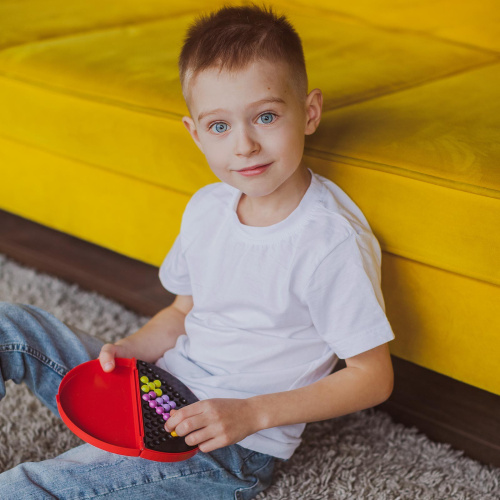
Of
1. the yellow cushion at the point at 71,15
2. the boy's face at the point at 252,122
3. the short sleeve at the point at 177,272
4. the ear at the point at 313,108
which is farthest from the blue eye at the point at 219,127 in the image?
the yellow cushion at the point at 71,15

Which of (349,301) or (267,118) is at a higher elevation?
(267,118)

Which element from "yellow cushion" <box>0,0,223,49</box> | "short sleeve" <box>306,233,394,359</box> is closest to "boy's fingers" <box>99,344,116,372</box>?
"short sleeve" <box>306,233,394,359</box>

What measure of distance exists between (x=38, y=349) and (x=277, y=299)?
327 millimetres

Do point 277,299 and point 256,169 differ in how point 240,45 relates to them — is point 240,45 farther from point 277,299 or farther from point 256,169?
point 277,299

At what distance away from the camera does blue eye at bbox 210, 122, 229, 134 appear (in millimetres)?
858

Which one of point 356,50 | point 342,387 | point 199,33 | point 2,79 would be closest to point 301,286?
point 342,387

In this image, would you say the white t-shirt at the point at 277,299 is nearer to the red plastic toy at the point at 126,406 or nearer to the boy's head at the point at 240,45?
the red plastic toy at the point at 126,406

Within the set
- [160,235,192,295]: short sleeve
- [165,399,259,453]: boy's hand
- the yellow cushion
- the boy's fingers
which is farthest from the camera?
the yellow cushion

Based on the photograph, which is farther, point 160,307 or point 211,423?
point 160,307

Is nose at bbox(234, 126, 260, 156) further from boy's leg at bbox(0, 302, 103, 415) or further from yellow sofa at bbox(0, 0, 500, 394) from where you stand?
boy's leg at bbox(0, 302, 103, 415)

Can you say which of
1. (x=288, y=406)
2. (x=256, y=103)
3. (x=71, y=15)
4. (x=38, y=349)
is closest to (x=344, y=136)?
(x=256, y=103)

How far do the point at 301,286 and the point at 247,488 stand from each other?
0.27m

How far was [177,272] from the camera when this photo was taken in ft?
3.46

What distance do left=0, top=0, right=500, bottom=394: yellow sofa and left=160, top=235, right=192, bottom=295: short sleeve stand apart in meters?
0.16
